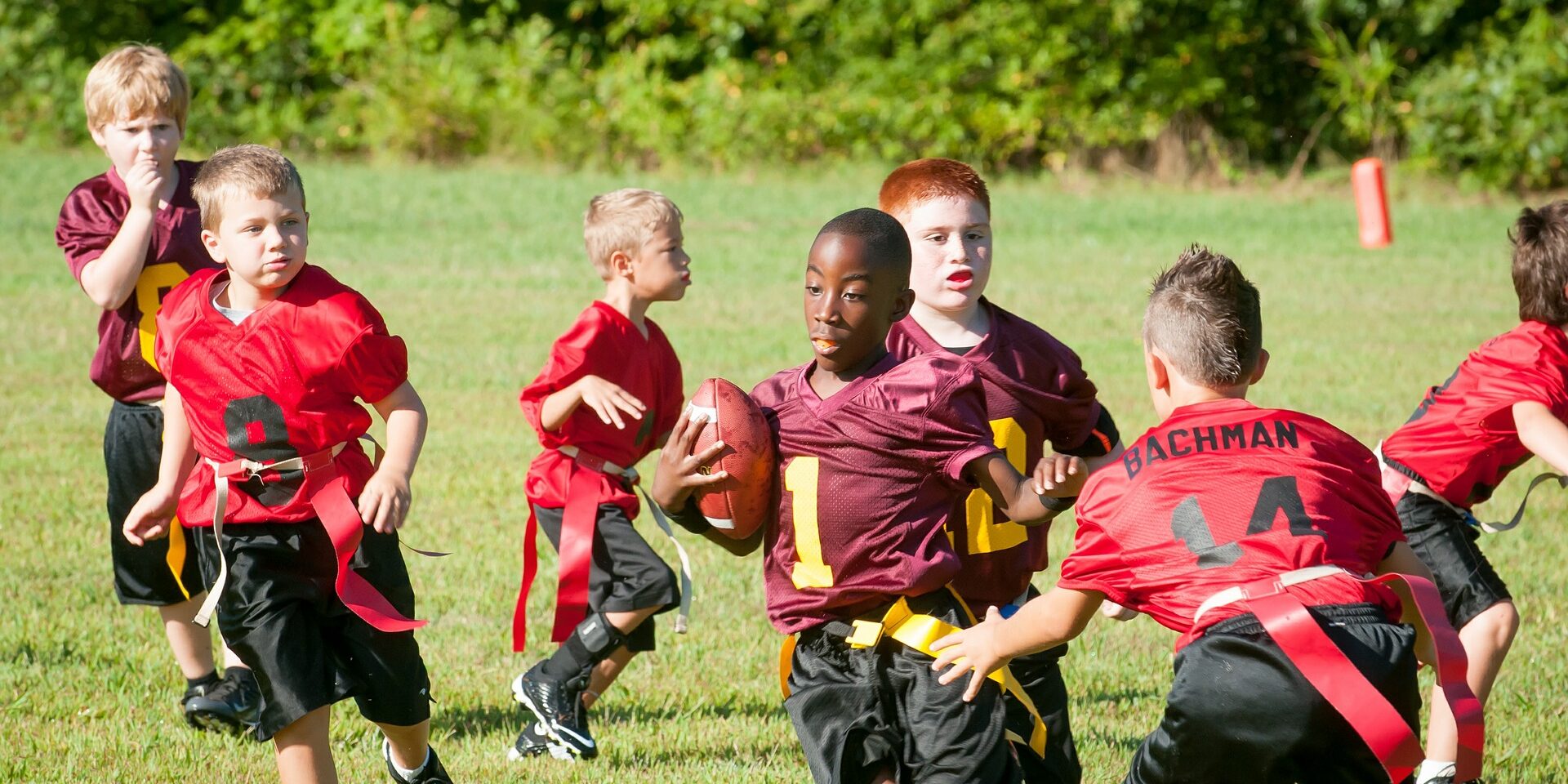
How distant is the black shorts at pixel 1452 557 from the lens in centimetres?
430

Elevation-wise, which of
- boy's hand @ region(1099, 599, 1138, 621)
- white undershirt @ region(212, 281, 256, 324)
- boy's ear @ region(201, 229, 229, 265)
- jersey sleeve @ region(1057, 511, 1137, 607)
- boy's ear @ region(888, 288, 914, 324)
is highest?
boy's ear @ region(201, 229, 229, 265)

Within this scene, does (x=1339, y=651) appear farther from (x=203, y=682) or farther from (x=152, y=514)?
(x=203, y=682)

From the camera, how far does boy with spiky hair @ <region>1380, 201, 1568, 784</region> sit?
4176 mm

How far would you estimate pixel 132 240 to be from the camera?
452 centimetres

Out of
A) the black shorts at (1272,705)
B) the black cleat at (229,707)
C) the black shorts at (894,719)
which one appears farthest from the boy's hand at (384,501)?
the black shorts at (1272,705)

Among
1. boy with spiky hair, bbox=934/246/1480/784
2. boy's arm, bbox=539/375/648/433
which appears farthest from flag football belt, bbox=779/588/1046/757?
boy's arm, bbox=539/375/648/433

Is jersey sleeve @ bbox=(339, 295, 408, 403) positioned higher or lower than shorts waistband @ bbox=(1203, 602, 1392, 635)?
A: higher

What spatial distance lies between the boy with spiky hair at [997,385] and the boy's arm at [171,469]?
66.6 inches

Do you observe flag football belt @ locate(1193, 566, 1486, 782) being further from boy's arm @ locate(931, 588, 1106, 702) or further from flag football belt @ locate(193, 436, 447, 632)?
flag football belt @ locate(193, 436, 447, 632)

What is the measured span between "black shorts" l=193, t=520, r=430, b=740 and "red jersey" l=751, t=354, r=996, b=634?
1.08 m

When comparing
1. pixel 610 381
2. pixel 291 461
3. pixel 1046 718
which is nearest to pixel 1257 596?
pixel 1046 718

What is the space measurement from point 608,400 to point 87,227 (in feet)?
5.69

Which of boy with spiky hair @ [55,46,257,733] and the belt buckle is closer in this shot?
the belt buckle

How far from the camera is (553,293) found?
44.3ft
